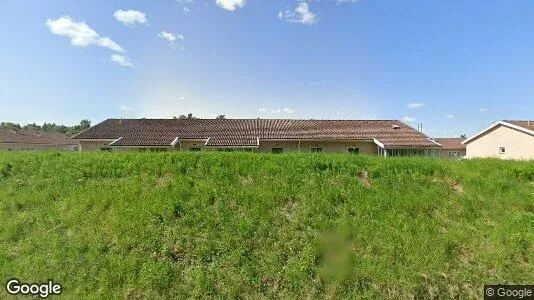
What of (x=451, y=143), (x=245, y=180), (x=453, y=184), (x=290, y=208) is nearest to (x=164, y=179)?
(x=245, y=180)

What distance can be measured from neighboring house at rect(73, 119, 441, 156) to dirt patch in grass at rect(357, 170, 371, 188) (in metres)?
12.4

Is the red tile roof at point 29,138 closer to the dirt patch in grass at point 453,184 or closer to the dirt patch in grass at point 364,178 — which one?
the dirt patch in grass at point 364,178

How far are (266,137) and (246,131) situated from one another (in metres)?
2.06

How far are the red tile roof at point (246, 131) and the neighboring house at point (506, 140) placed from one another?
234 inches

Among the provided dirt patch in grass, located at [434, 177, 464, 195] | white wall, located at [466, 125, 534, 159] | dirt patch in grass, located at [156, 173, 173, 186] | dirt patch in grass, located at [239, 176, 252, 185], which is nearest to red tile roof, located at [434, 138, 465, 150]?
white wall, located at [466, 125, 534, 159]

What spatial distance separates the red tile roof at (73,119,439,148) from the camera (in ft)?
70.3

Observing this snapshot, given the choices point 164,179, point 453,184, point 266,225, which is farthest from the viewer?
point 453,184

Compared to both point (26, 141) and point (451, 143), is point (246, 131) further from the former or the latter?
point (451, 143)

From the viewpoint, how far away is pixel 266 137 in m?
21.4

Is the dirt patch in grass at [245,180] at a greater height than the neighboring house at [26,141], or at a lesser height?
lesser

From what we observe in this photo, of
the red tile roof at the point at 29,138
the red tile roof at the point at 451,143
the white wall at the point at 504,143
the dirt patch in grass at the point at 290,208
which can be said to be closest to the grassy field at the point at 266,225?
the dirt patch in grass at the point at 290,208

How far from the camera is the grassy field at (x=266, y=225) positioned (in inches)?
217

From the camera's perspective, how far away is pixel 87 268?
5676mm

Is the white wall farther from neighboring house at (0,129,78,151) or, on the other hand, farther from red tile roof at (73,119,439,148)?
neighboring house at (0,129,78,151)
